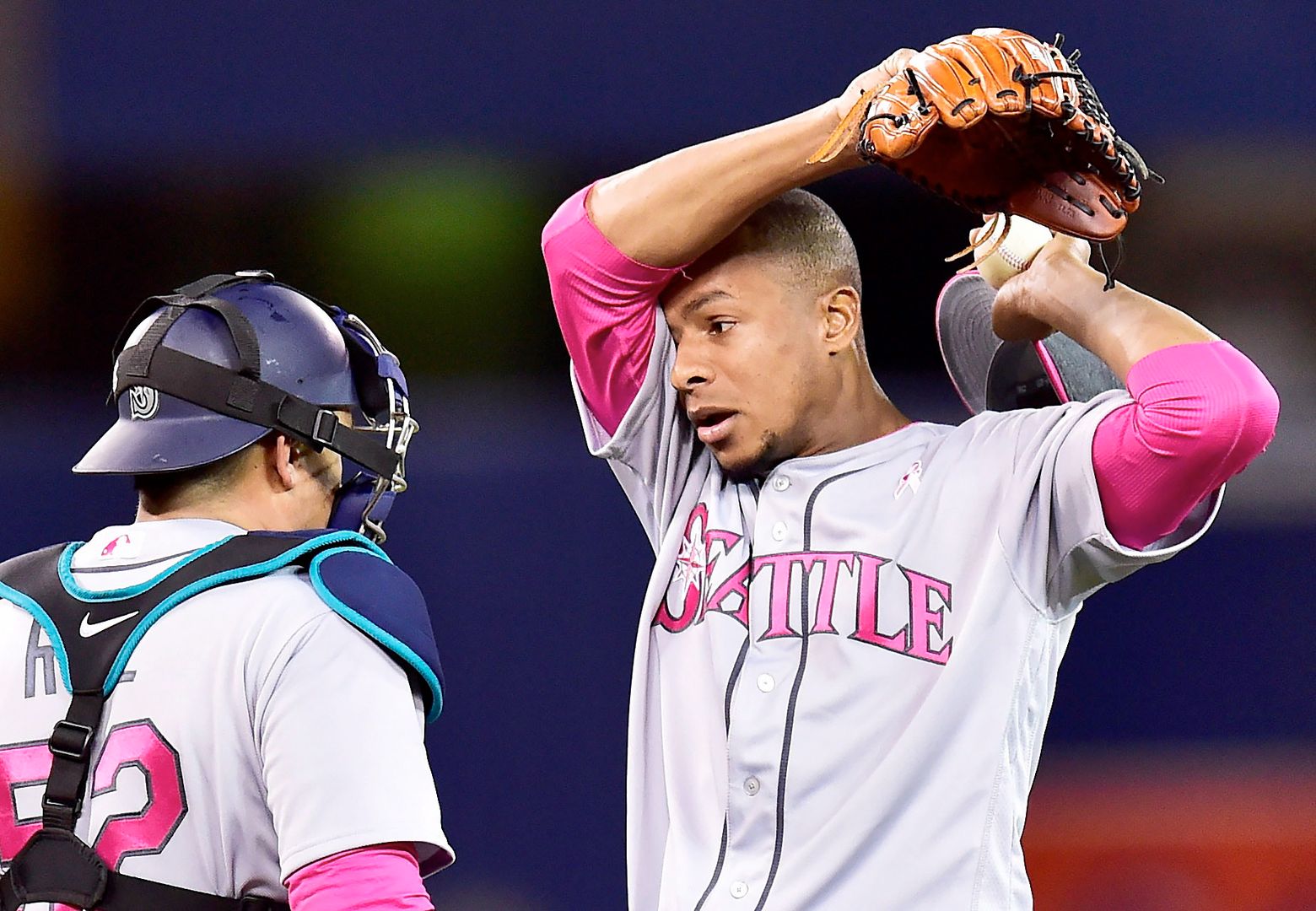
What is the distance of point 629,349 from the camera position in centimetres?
204

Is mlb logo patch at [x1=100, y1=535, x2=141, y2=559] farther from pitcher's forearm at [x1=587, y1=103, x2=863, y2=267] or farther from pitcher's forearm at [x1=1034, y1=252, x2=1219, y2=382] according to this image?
pitcher's forearm at [x1=1034, y1=252, x2=1219, y2=382]

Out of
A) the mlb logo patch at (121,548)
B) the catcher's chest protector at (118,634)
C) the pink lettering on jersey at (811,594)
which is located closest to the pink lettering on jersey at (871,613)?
the pink lettering on jersey at (811,594)

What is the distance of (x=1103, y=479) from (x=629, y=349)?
0.64m

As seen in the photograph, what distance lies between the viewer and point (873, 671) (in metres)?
1.82

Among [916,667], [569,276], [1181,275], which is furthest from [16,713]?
[1181,275]

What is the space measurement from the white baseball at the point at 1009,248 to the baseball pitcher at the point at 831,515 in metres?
0.05

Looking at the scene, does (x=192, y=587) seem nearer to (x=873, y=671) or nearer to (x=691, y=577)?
(x=691, y=577)

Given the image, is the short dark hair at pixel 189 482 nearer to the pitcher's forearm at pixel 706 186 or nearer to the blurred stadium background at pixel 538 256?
the pitcher's forearm at pixel 706 186

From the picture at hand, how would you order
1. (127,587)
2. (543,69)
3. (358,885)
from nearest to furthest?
(358,885)
(127,587)
(543,69)

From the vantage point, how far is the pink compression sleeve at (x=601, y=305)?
6.44 feet

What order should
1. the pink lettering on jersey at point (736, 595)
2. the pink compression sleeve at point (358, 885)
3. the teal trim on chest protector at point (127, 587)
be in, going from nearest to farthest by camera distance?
1. the pink compression sleeve at point (358, 885)
2. the teal trim on chest protector at point (127, 587)
3. the pink lettering on jersey at point (736, 595)

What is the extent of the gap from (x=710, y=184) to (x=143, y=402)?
0.73 m

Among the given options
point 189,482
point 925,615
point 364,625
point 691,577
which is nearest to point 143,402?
point 189,482

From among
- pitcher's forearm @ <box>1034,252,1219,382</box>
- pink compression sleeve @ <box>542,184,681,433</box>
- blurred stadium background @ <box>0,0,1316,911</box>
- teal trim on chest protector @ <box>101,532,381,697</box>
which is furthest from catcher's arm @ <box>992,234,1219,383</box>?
blurred stadium background @ <box>0,0,1316,911</box>
